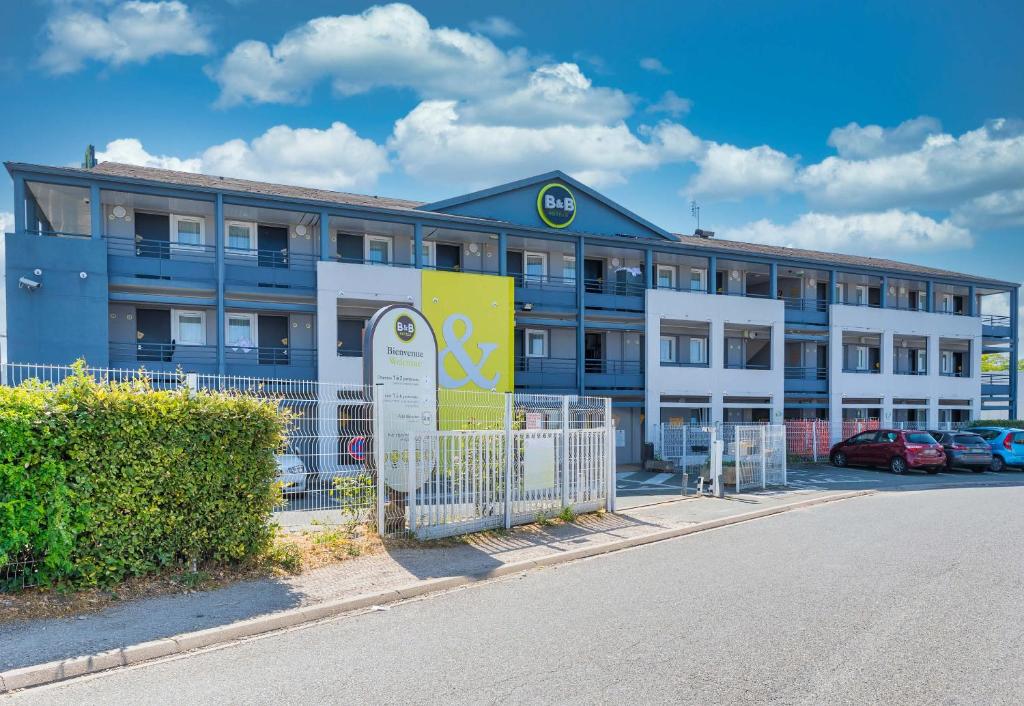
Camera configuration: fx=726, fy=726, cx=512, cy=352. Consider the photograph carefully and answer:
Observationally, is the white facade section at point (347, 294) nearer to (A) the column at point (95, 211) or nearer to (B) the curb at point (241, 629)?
(A) the column at point (95, 211)

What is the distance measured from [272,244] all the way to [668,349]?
16.7 meters

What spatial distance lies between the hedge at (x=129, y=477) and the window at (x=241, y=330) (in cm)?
1529

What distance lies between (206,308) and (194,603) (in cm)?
1699

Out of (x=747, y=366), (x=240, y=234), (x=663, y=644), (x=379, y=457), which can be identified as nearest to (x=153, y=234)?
(x=240, y=234)

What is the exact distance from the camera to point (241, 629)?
6.78 meters

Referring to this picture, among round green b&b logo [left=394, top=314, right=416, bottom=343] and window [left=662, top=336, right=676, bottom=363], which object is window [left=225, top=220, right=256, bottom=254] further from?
window [left=662, top=336, right=676, bottom=363]

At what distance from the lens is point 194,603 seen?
7.43 meters

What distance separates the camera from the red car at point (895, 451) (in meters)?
24.4

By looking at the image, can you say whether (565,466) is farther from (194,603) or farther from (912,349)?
(912,349)

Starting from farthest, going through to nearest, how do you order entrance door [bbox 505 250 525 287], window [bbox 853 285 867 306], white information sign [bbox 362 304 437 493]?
1. window [bbox 853 285 867 306]
2. entrance door [bbox 505 250 525 287]
3. white information sign [bbox 362 304 437 493]

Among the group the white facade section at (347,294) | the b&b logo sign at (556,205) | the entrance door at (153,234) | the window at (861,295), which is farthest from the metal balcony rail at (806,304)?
the entrance door at (153,234)

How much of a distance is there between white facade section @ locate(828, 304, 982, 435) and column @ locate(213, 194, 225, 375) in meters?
25.6

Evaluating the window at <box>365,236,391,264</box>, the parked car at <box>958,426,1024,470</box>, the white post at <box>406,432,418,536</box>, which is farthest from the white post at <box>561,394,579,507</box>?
the parked car at <box>958,426,1024,470</box>

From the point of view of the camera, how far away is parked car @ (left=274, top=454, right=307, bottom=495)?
9.47m
